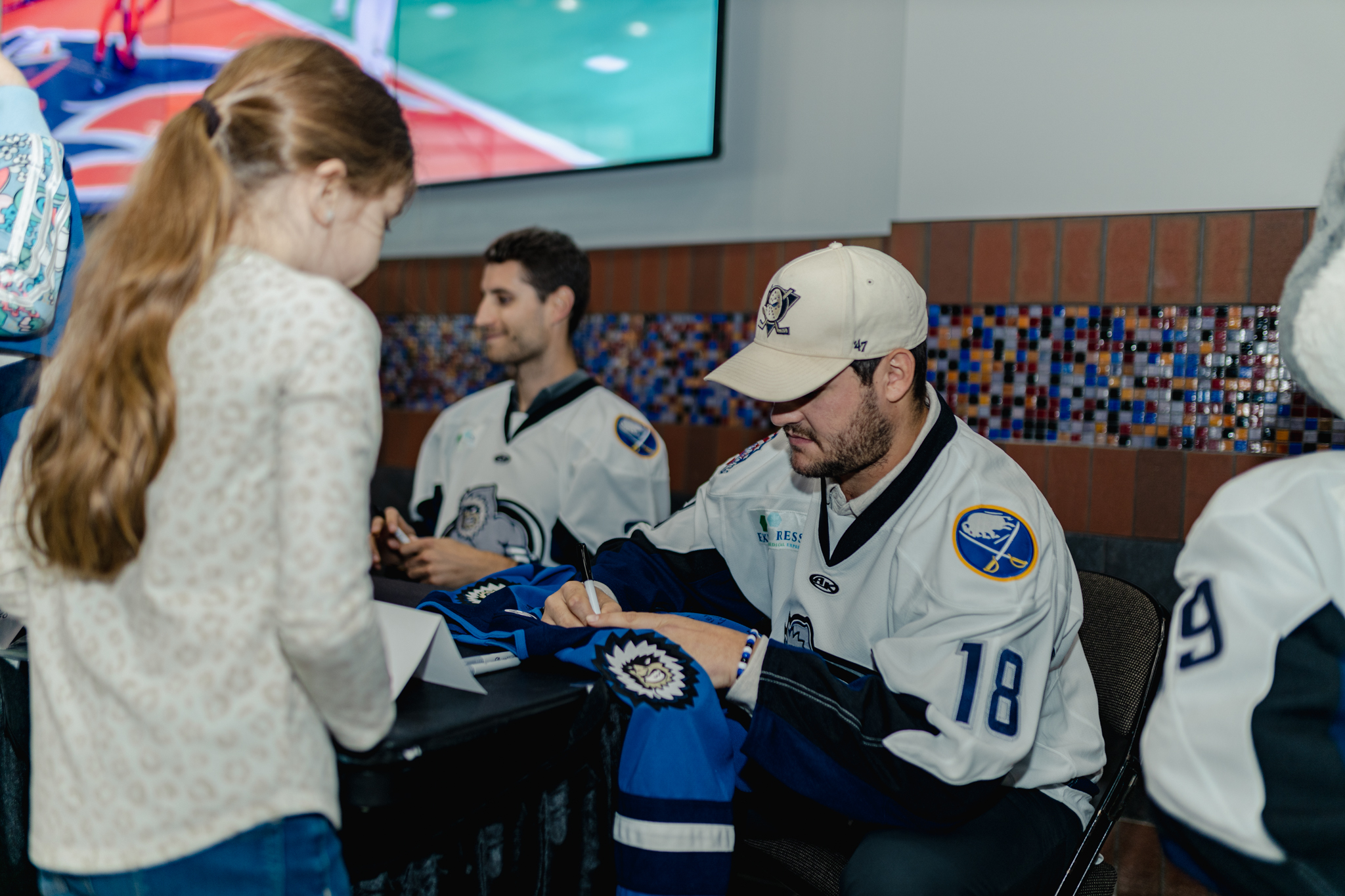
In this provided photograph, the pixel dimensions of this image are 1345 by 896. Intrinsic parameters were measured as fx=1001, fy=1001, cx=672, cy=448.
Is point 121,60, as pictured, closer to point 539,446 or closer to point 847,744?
point 539,446

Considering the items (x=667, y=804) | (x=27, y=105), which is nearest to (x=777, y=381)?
(x=667, y=804)

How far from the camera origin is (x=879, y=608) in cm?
159

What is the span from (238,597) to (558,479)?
180 centimetres

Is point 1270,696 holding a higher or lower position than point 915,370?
lower

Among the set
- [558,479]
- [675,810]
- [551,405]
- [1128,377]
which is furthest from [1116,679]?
[551,405]

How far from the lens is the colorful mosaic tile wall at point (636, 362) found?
293 centimetres

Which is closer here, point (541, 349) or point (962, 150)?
point (962, 150)

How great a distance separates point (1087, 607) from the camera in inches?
68.0

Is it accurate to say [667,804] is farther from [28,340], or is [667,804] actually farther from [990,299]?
[990,299]

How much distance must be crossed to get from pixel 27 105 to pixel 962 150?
1.98 meters

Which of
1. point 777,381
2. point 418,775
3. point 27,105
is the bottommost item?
point 418,775

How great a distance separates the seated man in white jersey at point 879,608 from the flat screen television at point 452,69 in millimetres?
1422

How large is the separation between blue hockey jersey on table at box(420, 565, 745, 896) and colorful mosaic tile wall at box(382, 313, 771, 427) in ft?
5.30

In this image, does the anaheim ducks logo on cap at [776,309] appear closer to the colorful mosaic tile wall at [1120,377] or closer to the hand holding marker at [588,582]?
the hand holding marker at [588,582]
